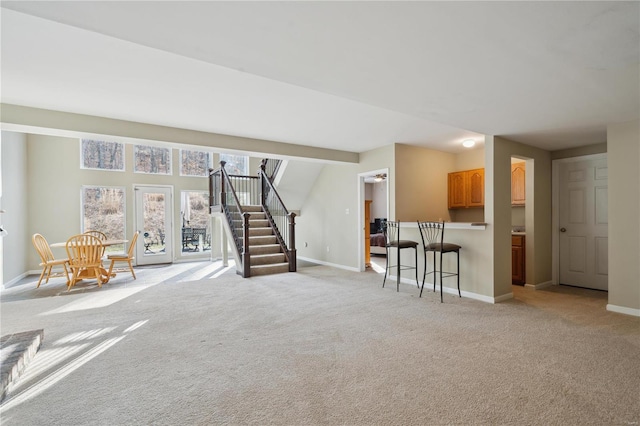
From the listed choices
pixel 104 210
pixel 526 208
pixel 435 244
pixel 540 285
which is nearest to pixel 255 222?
pixel 104 210

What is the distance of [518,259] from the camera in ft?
17.8

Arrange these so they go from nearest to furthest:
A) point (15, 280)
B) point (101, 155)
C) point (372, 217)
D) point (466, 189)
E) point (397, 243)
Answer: point (397, 243) < point (15, 280) < point (466, 189) < point (101, 155) < point (372, 217)

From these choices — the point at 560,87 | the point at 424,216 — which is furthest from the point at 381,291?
the point at 560,87

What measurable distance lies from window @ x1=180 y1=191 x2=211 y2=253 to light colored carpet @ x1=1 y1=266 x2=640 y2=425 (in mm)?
4114

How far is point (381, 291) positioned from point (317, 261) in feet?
10.9

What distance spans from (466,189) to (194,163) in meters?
6.75

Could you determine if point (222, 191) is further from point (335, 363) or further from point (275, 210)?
point (335, 363)

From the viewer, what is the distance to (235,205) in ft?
24.4

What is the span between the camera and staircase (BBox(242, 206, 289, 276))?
6.49 meters

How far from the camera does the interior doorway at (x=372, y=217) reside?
6.71m

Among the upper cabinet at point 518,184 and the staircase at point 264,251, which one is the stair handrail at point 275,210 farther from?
the upper cabinet at point 518,184

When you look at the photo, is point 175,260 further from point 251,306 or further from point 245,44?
point 245,44

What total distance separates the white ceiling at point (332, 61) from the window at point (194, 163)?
14.7 ft

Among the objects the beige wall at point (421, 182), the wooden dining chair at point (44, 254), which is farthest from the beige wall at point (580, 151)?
the wooden dining chair at point (44, 254)
